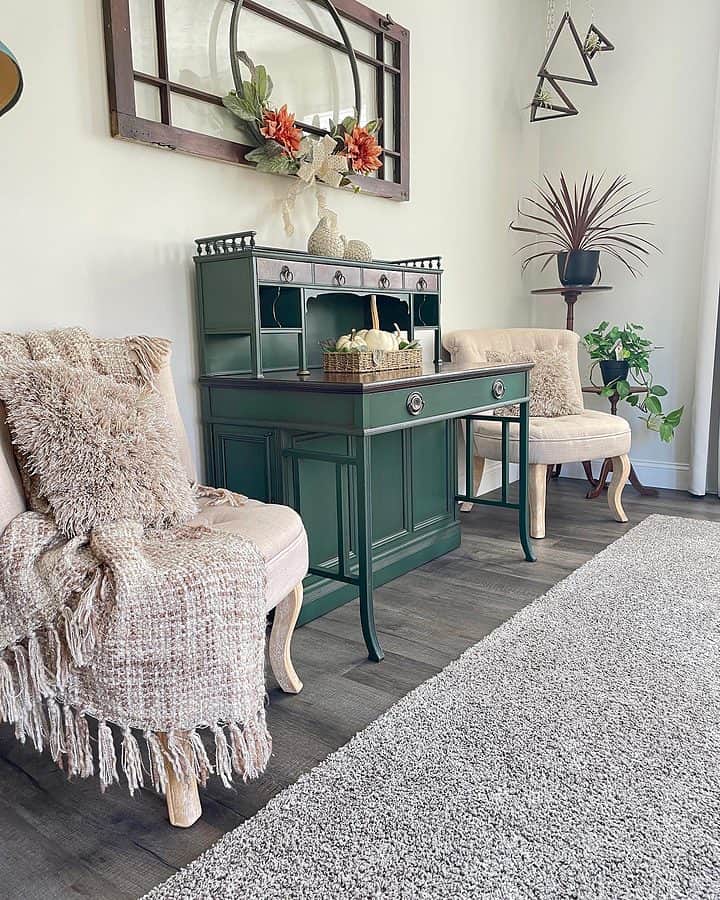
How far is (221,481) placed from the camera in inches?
93.7

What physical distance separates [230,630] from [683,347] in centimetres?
349

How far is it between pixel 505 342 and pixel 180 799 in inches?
106

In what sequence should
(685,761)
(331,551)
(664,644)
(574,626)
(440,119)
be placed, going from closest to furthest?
(685,761) → (664,644) → (574,626) → (331,551) → (440,119)

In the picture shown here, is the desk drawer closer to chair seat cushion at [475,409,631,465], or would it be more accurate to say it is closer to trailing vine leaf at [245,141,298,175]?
chair seat cushion at [475,409,631,465]

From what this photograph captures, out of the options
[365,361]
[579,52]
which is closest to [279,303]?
[365,361]

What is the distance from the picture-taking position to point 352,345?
7.20 feet

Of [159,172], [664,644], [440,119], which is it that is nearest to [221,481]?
[159,172]

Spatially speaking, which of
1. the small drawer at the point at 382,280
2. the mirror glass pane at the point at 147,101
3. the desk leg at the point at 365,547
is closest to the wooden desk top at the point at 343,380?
the desk leg at the point at 365,547

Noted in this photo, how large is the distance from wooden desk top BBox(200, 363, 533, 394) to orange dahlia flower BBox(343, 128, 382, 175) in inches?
31.7

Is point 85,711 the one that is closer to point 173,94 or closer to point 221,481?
point 221,481

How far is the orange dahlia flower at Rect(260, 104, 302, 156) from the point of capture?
2.35m

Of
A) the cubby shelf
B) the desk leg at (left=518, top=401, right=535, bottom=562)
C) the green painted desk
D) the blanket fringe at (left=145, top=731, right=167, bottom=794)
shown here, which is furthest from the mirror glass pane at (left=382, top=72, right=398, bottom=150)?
the blanket fringe at (left=145, top=731, right=167, bottom=794)

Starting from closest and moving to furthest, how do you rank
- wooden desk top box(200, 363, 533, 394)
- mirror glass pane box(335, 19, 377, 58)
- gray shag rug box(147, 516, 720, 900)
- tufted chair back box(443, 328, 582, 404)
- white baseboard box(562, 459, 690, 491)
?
gray shag rug box(147, 516, 720, 900), wooden desk top box(200, 363, 533, 394), mirror glass pane box(335, 19, 377, 58), tufted chair back box(443, 328, 582, 404), white baseboard box(562, 459, 690, 491)

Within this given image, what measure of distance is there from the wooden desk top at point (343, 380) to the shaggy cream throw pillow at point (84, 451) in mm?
491
